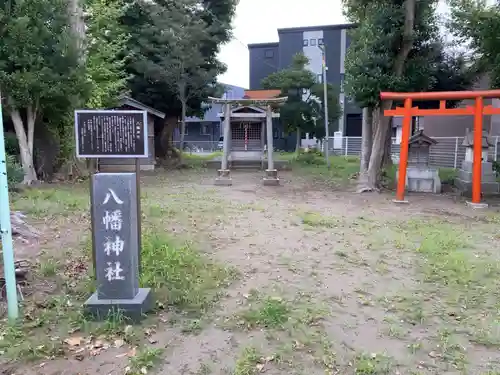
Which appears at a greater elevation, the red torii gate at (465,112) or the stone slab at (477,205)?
the red torii gate at (465,112)

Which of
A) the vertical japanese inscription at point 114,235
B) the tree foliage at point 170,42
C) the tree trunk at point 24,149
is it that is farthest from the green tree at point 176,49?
the vertical japanese inscription at point 114,235

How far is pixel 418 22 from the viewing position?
13109mm

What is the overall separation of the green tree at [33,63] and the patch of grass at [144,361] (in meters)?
10.5

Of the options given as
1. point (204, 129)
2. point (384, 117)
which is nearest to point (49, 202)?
point (384, 117)

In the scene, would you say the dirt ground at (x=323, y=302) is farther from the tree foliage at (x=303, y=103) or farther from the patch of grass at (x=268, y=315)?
the tree foliage at (x=303, y=103)

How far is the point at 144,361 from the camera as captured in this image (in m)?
3.22

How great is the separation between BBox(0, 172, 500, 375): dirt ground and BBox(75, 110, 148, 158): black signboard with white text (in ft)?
5.35

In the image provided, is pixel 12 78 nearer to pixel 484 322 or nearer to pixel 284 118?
pixel 484 322

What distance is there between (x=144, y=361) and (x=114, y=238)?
1.20 m

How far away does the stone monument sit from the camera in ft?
12.7

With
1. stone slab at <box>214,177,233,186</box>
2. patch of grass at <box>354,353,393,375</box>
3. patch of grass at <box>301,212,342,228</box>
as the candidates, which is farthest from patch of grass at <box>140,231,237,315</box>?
stone slab at <box>214,177,233,186</box>

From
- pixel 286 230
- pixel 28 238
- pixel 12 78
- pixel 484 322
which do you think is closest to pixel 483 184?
pixel 286 230

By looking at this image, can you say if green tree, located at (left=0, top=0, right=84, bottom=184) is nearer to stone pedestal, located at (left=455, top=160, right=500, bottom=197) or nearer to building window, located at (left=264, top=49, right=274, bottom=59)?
stone pedestal, located at (left=455, top=160, right=500, bottom=197)

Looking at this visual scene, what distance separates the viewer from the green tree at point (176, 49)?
63.2ft
